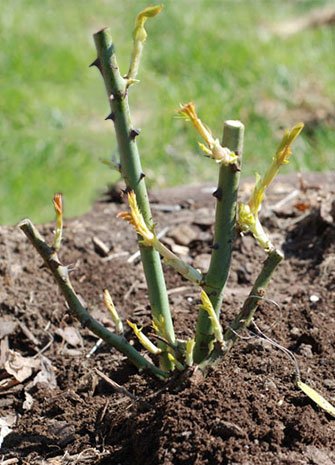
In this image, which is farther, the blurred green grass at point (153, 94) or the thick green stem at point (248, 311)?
the blurred green grass at point (153, 94)

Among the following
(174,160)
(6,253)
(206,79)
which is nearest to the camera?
(6,253)

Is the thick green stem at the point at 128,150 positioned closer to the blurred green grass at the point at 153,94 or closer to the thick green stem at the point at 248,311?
the thick green stem at the point at 248,311

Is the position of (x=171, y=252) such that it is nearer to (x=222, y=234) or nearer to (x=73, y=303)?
(x=222, y=234)

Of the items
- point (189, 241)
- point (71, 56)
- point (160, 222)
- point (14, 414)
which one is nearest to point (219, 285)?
point (14, 414)

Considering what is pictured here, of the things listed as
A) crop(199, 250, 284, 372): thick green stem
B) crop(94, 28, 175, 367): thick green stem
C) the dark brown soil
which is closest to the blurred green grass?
the dark brown soil

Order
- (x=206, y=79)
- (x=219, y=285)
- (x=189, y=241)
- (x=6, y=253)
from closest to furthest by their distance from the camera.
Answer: (x=219, y=285) < (x=6, y=253) < (x=189, y=241) < (x=206, y=79)

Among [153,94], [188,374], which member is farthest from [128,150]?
[153,94]

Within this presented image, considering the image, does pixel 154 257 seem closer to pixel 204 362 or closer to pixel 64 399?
pixel 204 362

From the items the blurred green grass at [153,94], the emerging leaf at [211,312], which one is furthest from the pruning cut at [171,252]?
the blurred green grass at [153,94]
